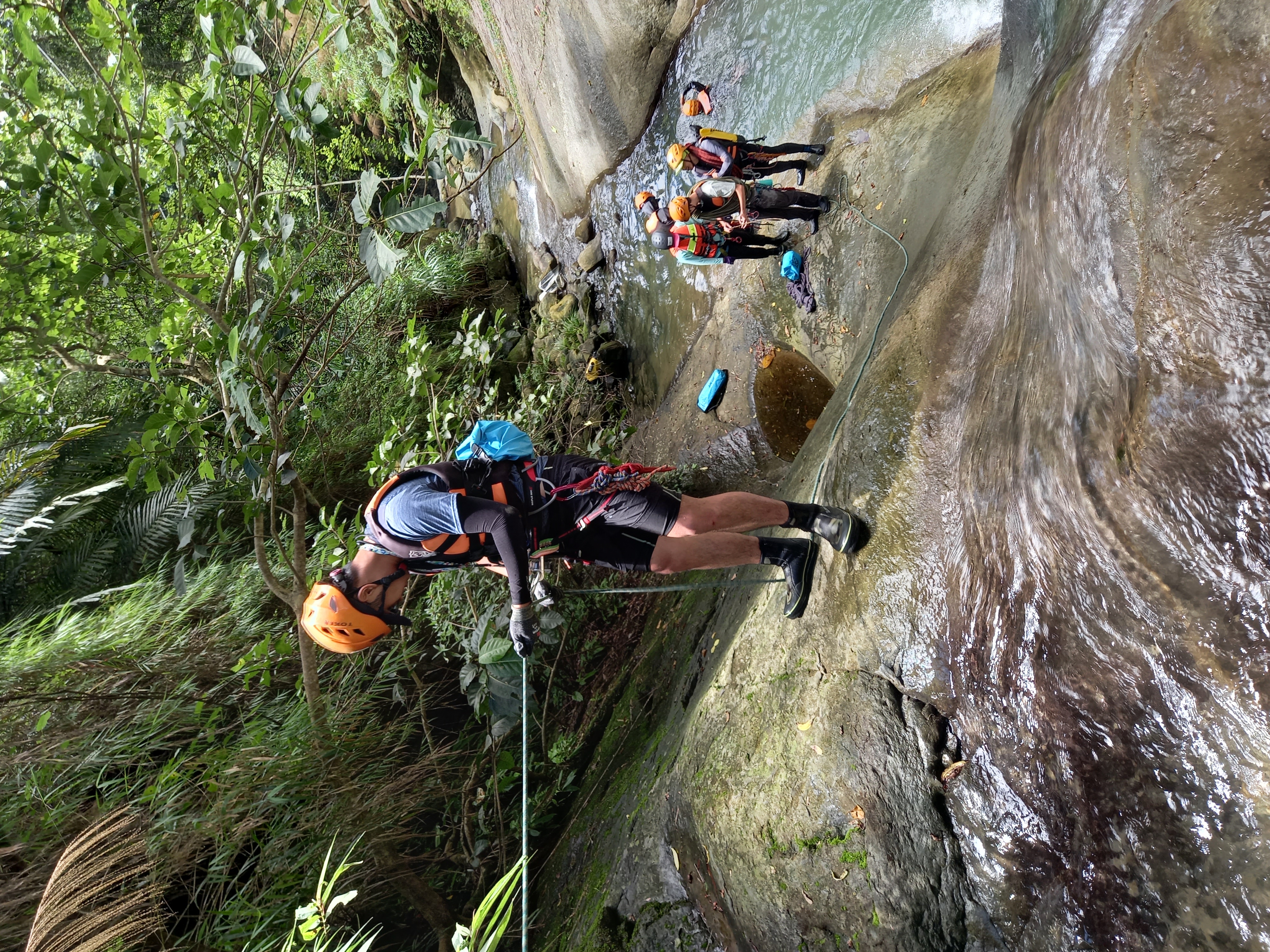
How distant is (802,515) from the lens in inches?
133

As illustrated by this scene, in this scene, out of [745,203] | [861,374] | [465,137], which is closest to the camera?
[465,137]

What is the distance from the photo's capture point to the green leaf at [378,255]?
9.22 ft

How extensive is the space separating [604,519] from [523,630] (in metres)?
0.73

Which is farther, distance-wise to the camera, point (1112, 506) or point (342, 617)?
point (342, 617)

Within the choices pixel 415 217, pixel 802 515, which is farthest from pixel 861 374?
pixel 415 217

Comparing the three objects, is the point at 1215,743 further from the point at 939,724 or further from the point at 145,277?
the point at 145,277

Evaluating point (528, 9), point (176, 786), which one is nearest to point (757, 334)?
point (528, 9)

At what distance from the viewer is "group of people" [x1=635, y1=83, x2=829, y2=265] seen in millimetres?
5164

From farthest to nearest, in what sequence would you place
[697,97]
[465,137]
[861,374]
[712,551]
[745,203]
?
1. [697,97]
2. [745,203]
3. [861,374]
4. [712,551]
5. [465,137]

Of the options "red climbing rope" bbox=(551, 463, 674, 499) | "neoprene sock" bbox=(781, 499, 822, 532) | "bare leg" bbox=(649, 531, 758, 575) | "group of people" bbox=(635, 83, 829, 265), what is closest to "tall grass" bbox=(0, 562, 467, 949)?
"red climbing rope" bbox=(551, 463, 674, 499)

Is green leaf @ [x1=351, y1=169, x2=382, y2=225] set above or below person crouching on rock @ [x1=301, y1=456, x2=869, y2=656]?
above

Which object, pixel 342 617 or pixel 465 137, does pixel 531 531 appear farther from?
pixel 465 137

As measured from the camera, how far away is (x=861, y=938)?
2.63 metres

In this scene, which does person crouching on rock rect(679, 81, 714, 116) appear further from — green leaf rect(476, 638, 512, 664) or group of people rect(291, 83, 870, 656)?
green leaf rect(476, 638, 512, 664)
